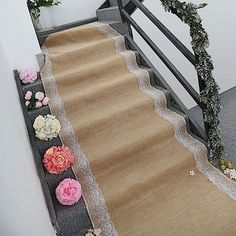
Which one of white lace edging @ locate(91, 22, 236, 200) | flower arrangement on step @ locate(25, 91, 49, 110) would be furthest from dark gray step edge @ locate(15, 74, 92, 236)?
white lace edging @ locate(91, 22, 236, 200)

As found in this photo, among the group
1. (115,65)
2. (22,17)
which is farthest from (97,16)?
(22,17)

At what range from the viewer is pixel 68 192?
1.89 meters

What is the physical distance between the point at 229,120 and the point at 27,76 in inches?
98.7

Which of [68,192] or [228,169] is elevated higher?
[68,192]

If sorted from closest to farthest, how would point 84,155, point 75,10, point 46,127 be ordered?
point 46,127 < point 84,155 < point 75,10

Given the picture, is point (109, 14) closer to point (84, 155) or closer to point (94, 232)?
point (84, 155)

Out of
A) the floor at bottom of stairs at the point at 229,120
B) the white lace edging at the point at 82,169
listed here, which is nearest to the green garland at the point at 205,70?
the floor at bottom of stairs at the point at 229,120

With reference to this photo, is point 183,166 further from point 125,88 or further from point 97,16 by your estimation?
point 97,16

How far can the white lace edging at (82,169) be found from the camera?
1.94m

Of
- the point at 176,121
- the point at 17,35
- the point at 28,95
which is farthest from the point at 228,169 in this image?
the point at 17,35

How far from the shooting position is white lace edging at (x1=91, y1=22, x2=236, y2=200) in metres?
2.18

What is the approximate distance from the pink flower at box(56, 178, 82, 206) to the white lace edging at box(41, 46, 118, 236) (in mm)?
121

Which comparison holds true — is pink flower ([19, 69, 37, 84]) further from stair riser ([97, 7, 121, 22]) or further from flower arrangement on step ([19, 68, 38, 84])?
stair riser ([97, 7, 121, 22])

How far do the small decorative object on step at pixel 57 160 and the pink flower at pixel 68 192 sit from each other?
99mm
